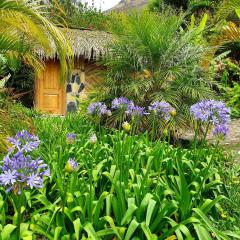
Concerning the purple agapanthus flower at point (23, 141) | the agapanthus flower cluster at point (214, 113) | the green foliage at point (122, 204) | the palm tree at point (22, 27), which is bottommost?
the green foliage at point (122, 204)

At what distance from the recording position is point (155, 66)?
23.7ft

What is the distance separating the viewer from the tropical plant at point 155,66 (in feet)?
22.6

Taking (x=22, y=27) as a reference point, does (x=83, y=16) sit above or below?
above

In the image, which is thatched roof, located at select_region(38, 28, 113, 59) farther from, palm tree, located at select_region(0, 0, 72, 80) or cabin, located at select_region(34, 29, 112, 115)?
palm tree, located at select_region(0, 0, 72, 80)

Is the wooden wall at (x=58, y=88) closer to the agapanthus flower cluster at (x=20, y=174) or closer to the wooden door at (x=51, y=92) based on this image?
the wooden door at (x=51, y=92)

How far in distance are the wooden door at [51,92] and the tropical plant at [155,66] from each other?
741cm

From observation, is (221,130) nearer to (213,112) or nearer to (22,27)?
(213,112)

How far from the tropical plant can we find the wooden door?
741cm

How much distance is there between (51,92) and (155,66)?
7939 millimetres

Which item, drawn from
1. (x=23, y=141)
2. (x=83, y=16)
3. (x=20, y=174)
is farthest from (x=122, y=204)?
(x=83, y=16)

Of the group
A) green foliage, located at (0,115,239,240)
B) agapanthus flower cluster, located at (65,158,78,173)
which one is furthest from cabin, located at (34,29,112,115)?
agapanthus flower cluster, located at (65,158,78,173)

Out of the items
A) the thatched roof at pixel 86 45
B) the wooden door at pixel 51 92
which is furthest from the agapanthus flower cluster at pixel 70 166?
the wooden door at pixel 51 92

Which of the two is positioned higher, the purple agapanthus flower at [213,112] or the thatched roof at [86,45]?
the thatched roof at [86,45]

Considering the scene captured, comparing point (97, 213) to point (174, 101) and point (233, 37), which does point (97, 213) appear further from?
point (233, 37)
